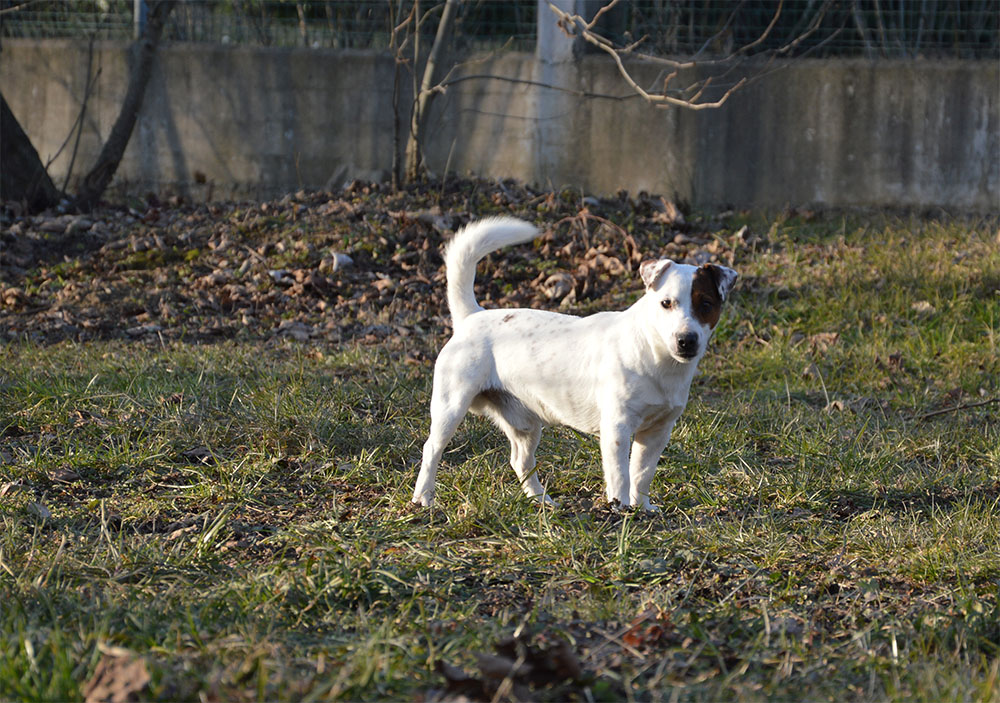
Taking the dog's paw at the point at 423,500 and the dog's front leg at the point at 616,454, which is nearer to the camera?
the dog's front leg at the point at 616,454

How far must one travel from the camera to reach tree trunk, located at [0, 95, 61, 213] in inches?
388

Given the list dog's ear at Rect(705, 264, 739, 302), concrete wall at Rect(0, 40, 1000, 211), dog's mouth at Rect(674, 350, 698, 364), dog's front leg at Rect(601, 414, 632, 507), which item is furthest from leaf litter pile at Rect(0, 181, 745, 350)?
dog's mouth at Rect(674, 350, 698, 364)

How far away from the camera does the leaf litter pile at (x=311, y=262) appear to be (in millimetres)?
7570

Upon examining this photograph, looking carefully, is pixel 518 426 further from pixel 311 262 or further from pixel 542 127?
pixel 542 127

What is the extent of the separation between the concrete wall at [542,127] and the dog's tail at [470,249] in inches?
181

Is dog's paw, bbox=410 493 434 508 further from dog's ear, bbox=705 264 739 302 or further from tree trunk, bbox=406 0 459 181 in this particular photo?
tree trunk, bbox=406 0 459 181

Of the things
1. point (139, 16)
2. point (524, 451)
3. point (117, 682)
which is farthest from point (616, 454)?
point (139, 16)

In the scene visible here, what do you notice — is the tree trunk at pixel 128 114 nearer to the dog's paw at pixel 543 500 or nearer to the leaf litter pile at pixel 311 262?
the leaf litter pile at pixel 311 262

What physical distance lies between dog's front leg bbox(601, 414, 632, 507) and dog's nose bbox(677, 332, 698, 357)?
36 centimetres

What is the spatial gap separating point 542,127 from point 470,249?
5.63 meters

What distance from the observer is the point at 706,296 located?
3852 millimetres

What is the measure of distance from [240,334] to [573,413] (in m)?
3.76

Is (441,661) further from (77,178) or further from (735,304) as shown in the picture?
(77,178)

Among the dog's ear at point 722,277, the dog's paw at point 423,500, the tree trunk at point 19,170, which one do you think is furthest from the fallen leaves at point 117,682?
the tree trunk at point 19,170
